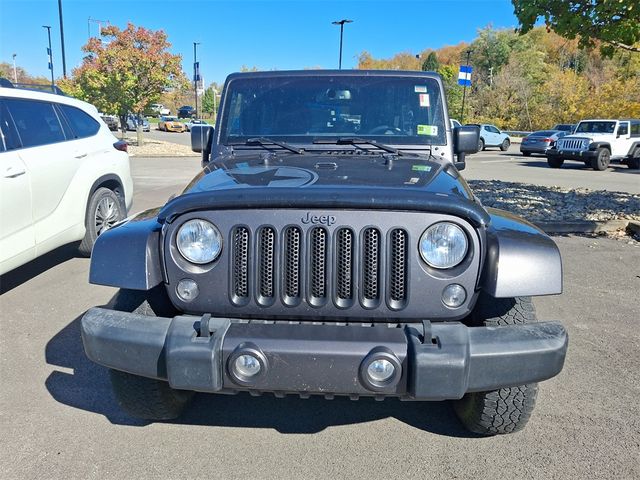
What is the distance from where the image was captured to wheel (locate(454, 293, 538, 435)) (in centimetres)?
250

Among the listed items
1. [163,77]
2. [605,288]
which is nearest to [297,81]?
[605,288]

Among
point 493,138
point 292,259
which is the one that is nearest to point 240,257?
point 292,259

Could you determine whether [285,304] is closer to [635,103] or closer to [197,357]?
[197,357]

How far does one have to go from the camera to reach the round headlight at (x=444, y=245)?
2318 mm

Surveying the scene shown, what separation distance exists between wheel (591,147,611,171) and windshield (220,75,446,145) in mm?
17297

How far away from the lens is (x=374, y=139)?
3.63 meters

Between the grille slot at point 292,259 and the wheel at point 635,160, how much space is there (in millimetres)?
21439

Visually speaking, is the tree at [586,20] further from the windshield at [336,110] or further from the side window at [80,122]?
the side window at [80,122]

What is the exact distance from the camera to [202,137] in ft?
12.8

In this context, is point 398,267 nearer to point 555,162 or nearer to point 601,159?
point 601,159

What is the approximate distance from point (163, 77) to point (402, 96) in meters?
21.6

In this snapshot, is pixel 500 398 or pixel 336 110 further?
pixel 336 110

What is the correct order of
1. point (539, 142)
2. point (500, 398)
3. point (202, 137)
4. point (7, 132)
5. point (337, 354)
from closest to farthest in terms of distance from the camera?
point (337, 354), point (500, 398), point (202, 137), point (7, 132), point (539, 142)

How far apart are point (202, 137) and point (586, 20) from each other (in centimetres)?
614
